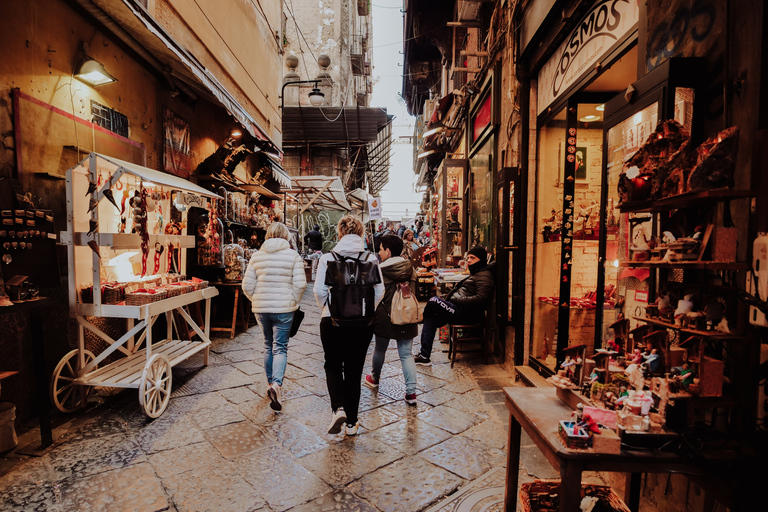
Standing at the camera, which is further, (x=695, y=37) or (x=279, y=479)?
(x=279, y=479)

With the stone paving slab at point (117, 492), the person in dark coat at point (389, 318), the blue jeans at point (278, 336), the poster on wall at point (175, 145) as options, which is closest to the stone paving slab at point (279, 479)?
the stone paving slab at point (117, 492)

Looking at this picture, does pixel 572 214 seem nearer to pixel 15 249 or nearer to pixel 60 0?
pixel 15 249

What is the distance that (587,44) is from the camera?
3771mm

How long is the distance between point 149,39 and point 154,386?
4.09 meters

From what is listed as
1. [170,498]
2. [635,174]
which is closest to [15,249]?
[170,498]

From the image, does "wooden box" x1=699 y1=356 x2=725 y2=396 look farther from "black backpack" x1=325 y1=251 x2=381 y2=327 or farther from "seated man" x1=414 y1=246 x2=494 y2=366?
"seated man" x1=414 y1=246 x2=494 y2=366

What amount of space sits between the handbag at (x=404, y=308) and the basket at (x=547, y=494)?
2124 mm

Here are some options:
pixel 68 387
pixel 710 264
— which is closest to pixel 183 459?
pixel 68 387

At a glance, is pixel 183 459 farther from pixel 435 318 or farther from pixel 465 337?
pixel 465 337

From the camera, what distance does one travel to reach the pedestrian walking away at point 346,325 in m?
3.46

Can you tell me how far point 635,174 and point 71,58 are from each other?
541 cm

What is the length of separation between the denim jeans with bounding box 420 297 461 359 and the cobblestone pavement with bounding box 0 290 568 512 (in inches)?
29.0

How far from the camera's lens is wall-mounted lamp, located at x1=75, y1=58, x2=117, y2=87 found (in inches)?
172

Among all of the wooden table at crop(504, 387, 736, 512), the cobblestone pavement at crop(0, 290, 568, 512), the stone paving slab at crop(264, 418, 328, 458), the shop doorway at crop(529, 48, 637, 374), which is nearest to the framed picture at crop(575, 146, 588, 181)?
the shop doorway at crop(529, 48, 637, 374)
